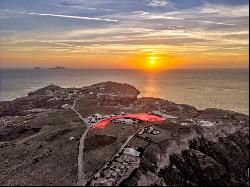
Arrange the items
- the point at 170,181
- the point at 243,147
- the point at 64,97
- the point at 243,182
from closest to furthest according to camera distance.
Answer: the point at 170,181 < the point at 243,182 < the point at 243,147 < the point at 64,97

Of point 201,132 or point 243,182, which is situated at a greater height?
point 201,132

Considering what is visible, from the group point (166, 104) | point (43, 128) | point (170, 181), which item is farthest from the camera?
point (166, 104)

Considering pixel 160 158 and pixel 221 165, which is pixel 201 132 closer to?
pixel 221 165

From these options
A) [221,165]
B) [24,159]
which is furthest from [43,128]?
[221,165]

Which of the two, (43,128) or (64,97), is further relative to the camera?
(64,97)

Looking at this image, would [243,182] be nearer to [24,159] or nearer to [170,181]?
[170,181]

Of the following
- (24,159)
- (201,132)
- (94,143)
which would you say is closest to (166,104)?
(201,132)
